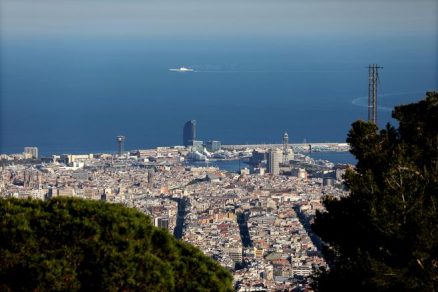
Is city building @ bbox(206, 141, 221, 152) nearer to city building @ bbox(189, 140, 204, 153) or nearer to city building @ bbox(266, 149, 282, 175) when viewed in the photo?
city building @ bbox(189, 140, 204, 153)

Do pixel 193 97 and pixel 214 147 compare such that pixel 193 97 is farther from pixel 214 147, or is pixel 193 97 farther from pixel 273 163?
pixel 273 163

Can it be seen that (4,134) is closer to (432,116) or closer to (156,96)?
(156,96)

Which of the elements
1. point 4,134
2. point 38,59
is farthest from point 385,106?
point 38,59

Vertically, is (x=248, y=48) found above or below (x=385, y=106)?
above

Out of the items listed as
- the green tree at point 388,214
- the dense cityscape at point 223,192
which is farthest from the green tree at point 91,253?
the dense cityscape at point 223,192

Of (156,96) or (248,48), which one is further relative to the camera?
(248,48)

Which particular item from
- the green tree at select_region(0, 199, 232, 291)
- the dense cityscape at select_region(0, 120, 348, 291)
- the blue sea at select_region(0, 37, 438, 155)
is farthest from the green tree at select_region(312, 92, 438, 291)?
the blue sea at select_region(0, 37, 438, 155)

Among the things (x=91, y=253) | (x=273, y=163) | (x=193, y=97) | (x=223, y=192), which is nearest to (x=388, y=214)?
(x=91, y=253)
